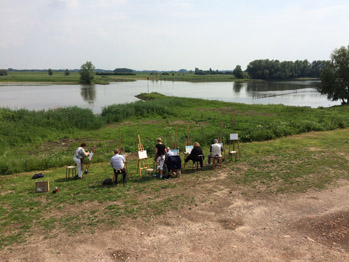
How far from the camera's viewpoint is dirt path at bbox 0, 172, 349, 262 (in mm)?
7102

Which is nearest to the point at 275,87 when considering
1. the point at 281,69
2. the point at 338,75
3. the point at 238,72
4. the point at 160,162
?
the point at 281,69

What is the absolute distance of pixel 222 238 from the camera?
7.84m

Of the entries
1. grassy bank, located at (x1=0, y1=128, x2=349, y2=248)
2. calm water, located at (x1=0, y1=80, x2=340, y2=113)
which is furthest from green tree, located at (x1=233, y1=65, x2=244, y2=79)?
grassy bank, located at (x1=0, y1=128, x2=349, y2=248)

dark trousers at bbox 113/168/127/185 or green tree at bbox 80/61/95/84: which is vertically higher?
green tree at bbox 80/61/95/84

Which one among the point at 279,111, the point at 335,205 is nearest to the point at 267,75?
the point at 279,111

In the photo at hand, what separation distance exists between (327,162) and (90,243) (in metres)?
13.0

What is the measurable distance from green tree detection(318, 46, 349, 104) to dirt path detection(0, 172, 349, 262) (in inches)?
2020

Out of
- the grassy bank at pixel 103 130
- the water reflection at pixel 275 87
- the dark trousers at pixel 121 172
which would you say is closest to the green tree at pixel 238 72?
the water reflection at pixel 275 87

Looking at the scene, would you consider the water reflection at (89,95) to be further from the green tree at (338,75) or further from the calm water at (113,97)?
the green tree at (338,75)

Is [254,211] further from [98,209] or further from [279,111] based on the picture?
[279,111]

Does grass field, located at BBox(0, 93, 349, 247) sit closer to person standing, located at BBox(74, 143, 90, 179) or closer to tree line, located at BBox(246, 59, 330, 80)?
person standing, located at BBox(74, 143, 90, 179)

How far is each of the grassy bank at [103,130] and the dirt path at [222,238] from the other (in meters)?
9.25

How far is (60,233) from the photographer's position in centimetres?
822

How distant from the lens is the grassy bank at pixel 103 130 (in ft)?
61.4
